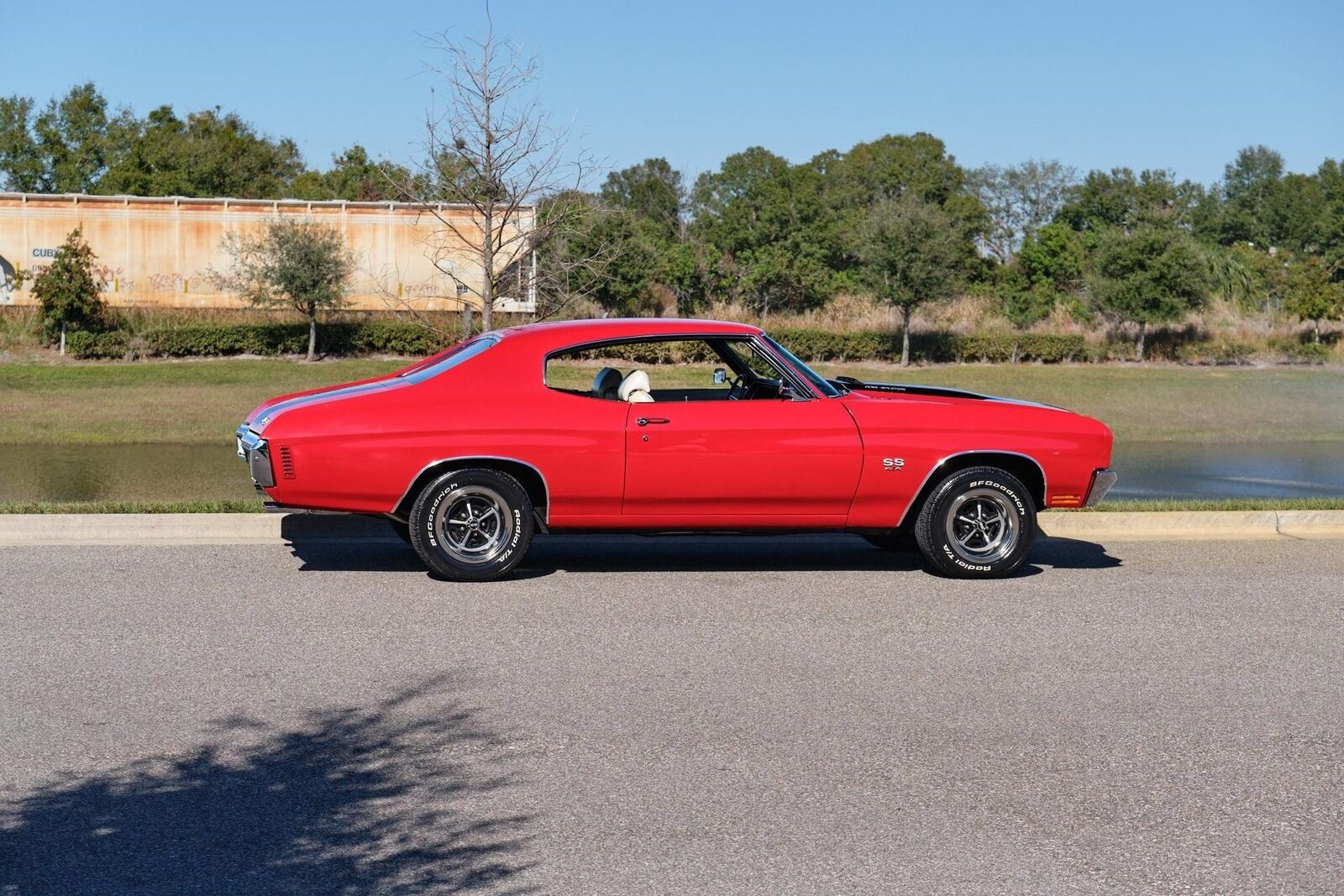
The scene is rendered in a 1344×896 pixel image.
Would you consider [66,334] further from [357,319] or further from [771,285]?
[771,285]

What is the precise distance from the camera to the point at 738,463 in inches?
350

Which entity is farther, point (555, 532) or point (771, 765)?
point (555, 532)

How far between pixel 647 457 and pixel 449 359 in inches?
57.6

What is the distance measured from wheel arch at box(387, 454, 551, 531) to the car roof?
0.79m

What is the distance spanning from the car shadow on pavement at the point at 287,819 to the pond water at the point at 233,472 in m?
10.6

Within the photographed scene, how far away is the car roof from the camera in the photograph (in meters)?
9.15

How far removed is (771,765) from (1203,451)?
2284cm

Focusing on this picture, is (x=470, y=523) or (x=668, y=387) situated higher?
(x=668, y=387)

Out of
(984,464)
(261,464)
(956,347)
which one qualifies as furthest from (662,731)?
(956,347)

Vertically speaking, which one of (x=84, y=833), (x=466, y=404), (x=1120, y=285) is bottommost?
(x=84, y=833)

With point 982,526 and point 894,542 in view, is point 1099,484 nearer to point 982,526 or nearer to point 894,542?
point 982,526

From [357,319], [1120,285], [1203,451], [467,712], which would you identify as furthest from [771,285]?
[467,712]

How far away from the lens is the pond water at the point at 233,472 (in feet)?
59.2

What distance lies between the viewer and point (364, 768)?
17.4 feet
